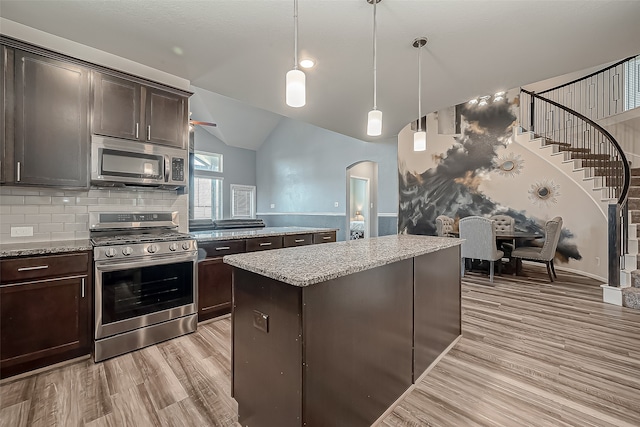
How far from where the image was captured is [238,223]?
411 centimetres

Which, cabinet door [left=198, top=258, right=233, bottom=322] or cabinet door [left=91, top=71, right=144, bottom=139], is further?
cabinet door [left=198, top=258, right=233, bottom=322]

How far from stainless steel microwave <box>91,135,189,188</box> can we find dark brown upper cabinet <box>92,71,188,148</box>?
0.08 meters

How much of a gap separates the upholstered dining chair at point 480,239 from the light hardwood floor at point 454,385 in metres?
1.58

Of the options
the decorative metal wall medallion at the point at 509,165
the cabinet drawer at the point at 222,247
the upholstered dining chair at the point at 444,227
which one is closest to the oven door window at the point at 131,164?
the cabinet drawer at the point at 222,247

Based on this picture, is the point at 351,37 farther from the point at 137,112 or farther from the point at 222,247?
the point at 222,247

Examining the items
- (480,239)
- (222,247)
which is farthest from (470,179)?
(222,247)

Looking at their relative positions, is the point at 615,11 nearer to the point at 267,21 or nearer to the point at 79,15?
the point at 267,21

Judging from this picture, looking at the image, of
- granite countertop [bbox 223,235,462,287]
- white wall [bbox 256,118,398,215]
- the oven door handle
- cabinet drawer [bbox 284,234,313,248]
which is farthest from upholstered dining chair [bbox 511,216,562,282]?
the oven door handle

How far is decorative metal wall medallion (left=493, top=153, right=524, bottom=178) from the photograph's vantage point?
5727mm

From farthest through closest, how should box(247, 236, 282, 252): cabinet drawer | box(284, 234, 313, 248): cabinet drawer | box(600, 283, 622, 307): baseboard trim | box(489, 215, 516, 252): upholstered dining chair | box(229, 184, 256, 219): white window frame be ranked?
1. box(229, 184, 256, 219): white window frame
2. box(489, 215, 516, 252): upholstered dining chair
3. box(284, 234, 313, 248): cabinet drawer
4. box(600, 283, 622, 307): baseboard trim
5. box(247, 236, 282, 252): cabinet drawer

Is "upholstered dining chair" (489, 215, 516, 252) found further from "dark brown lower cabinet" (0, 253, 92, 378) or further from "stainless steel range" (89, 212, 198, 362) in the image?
"dark brown lower cabinet" (0, 253, 92, 378)

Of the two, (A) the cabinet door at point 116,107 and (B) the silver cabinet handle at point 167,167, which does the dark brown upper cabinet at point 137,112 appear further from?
(B) the silver cabinet handle at point 167,167

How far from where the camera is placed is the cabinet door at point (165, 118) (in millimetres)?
2713

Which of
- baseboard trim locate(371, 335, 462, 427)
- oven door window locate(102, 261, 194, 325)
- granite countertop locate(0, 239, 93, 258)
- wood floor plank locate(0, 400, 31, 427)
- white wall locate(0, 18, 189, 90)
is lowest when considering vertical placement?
wood floor plank locate(0, 400, 31, 427)
